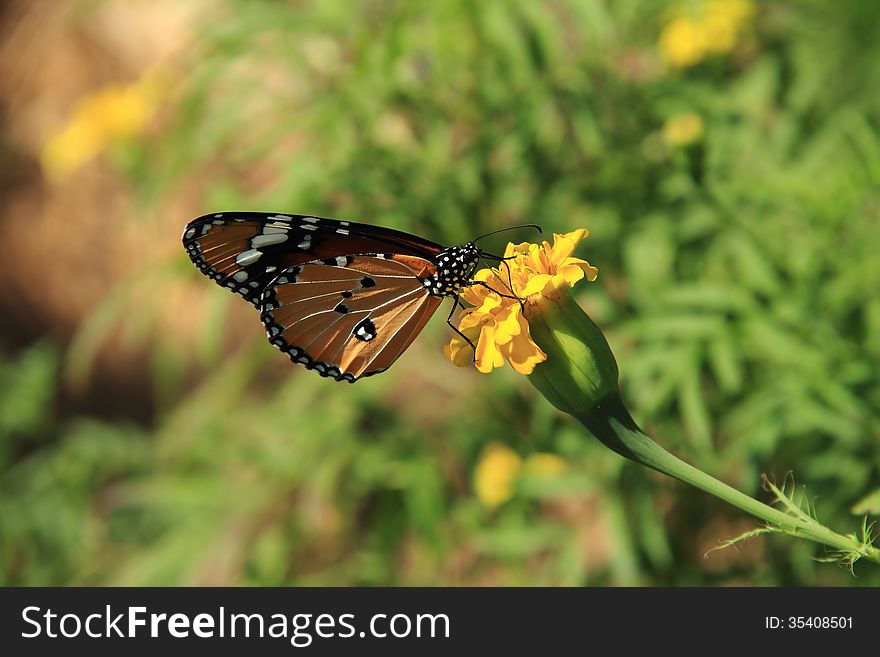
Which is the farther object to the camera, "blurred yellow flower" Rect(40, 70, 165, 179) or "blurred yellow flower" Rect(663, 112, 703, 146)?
"blurred yellow flower" Rect(40, 70, 165, 179)

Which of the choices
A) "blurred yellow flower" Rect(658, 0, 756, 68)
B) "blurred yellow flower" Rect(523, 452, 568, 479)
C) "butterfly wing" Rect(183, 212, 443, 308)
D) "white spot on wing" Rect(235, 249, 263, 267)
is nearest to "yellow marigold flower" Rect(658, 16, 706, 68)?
"blurred yellow flower" Rect(658, 0, 756, 68)

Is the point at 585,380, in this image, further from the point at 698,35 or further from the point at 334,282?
the point at 698,35

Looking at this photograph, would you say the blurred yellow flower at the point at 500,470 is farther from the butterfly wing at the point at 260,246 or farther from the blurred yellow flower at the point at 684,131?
the butterfly wing at the point at 260,246

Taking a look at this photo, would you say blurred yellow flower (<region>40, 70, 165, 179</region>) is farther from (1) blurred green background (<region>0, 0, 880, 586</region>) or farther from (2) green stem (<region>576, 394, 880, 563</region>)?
(2) green stem (<region>576, 394, 880, 563</region>)

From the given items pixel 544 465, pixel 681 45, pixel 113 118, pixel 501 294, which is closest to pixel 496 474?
pixel 544 465

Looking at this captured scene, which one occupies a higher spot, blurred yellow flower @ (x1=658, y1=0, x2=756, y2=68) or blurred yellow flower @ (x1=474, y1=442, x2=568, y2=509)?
blurred yellow flower @ (x1=658, y1=0, x2=756, y2=68)
